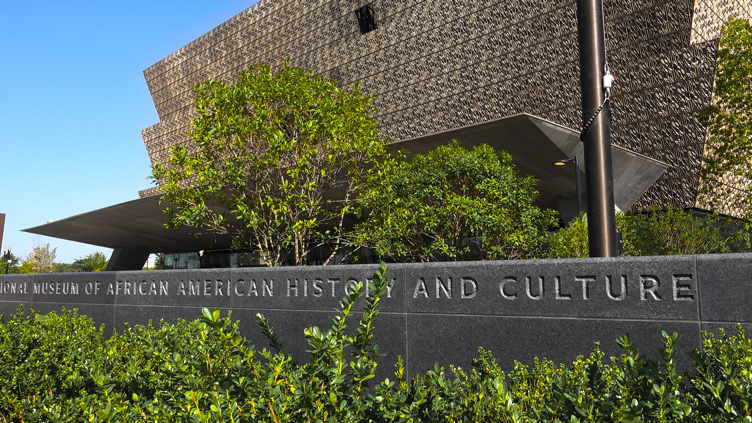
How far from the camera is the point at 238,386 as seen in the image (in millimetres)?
3533

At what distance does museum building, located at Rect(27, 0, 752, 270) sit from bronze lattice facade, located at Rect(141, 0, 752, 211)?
0.05m

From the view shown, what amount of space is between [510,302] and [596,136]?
7.00ft

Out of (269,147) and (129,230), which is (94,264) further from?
(269,147)

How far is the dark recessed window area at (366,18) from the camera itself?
32.4 m

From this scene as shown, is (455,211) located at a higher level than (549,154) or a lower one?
lower

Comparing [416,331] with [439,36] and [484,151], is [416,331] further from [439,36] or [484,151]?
[439,36]

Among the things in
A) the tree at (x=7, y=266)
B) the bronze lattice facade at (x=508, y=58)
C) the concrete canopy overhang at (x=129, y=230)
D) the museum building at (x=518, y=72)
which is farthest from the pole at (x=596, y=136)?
the tree at (x=7, y=266)

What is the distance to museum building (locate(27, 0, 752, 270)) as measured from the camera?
814 inches

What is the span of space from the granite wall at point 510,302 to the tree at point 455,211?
24.5ft

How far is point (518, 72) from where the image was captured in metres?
25.9

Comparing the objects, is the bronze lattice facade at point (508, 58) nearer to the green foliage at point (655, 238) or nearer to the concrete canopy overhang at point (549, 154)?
the concrete canopy overhang at point (549, 154)

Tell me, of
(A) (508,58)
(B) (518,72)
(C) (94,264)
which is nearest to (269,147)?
(B) (518,72)

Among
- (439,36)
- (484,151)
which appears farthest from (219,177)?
(439,36)

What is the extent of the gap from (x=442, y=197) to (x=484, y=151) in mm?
2201
